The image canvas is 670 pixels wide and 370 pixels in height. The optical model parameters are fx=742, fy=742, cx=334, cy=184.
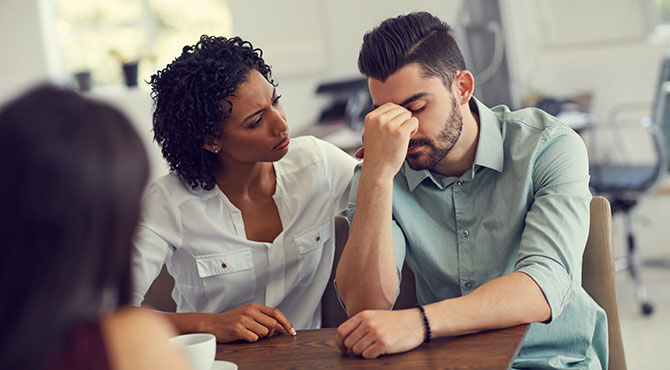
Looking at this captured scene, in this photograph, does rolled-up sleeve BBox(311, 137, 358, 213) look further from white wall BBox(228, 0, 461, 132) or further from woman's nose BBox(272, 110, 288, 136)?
white wall BBox(228, 0, 461, 132)

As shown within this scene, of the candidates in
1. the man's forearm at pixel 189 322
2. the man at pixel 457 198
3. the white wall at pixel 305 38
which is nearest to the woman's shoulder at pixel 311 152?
the man at pixel 457 198

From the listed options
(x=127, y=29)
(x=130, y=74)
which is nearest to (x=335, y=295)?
(x=130, y=74)

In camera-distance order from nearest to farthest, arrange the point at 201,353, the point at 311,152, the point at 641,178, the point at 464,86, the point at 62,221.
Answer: the point at 62,221, the point at 201,353, the point at 464,86, the point at 311,152, the point at 641,178

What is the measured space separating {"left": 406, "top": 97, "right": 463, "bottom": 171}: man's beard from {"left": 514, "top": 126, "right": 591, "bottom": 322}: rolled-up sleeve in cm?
17

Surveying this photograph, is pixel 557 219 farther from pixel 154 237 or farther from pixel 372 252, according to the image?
pixel 154 237

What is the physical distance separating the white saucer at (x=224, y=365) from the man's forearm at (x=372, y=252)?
1.05 ft

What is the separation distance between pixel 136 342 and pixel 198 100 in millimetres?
1038

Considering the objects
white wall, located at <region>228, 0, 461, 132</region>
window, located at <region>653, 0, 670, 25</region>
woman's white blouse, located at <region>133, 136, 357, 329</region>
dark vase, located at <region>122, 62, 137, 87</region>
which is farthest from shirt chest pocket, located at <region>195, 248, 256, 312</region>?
A: dark vase, located at <region>122, 62, 137, 87</region>

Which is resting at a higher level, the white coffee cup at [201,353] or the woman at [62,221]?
the woman at [62,221]

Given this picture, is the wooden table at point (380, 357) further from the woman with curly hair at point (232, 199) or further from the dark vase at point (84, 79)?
the dark vase at point (84, 79)

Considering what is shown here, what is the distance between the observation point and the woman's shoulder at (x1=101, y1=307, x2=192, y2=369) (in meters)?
0.66

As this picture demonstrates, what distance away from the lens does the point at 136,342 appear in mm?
669

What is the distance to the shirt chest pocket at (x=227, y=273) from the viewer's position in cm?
164

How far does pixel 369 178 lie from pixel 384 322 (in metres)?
0.36
